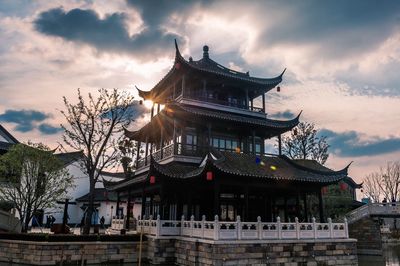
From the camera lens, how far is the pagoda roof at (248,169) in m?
17.4

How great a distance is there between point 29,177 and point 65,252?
7276 mm

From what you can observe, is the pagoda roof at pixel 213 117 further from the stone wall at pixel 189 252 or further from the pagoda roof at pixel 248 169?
the stone wall at pixel 189 252

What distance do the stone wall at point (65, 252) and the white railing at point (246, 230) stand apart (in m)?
1.68

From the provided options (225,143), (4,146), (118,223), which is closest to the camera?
(225,143)

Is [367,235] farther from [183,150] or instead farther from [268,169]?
[183,150]

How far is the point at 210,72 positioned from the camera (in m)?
24.0

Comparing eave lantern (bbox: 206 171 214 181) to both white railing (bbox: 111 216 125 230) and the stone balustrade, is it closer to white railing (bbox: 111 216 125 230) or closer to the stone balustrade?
white railing (bbox: 111 216 125 230)

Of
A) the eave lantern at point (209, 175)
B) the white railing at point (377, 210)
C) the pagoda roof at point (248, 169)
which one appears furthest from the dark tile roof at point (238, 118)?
the white railing at point (377, 210)

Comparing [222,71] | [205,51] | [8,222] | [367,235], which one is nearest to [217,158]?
[222,71]

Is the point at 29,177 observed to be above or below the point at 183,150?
below

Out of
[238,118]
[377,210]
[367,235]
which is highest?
[238,118]

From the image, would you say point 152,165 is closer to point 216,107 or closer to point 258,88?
point 216,107

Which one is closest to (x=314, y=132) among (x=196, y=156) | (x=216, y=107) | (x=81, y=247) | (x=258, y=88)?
(x=258, y=88)

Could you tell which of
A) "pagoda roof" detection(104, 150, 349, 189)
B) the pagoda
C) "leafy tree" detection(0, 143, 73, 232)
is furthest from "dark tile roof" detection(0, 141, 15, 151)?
"pagoda roof" detection(104, 150, 349, 189)
